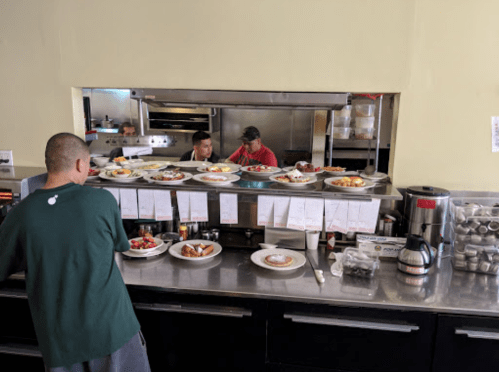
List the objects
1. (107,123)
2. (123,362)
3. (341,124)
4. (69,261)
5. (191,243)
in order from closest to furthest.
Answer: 1. (69,261)
2. (123,362)
3. (191,243)
4. (341,124)
5. (107,123)

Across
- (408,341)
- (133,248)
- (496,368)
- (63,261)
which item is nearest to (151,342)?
(133,248)

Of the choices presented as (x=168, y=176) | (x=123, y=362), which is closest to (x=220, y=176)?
(x=168, y=176)

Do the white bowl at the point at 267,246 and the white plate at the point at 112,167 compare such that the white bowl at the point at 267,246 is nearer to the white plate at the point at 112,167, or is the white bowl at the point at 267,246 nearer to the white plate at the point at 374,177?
the white plate at the point at 374,177

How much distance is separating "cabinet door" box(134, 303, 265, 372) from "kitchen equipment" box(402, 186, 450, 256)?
115 centimetres

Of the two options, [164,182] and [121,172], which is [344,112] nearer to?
[164,182]

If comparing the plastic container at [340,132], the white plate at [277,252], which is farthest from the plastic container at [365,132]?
the white plate at [277,252]

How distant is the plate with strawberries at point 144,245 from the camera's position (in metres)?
2.23

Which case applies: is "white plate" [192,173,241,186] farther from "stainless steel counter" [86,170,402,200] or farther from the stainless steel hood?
the stainless steel hood

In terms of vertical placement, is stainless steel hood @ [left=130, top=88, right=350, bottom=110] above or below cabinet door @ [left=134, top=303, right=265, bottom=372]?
above

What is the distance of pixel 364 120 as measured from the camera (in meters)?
2.31

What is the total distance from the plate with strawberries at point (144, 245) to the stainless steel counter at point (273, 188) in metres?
0.36

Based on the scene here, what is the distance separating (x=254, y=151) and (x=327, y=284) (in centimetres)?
230

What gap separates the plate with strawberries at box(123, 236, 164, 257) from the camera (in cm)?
223

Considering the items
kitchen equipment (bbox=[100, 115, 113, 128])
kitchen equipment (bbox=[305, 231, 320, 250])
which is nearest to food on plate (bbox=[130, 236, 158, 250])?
kitchen equipment (bbox=[305, 231, 320, 250])
